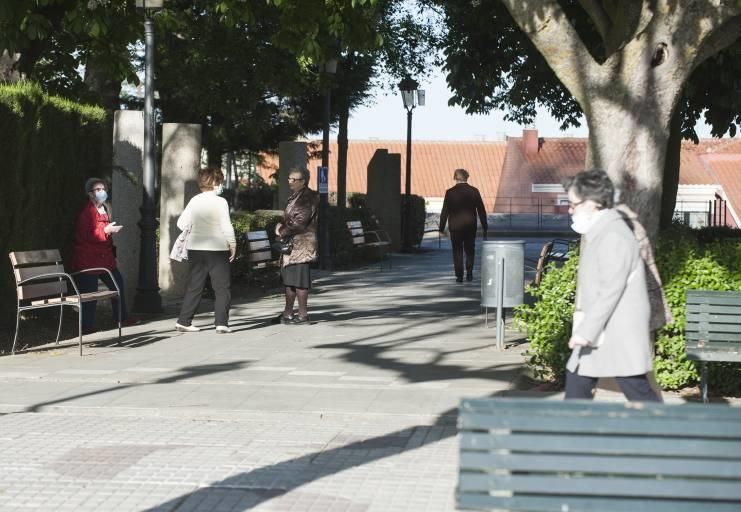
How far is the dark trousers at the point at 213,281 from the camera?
46.4ft

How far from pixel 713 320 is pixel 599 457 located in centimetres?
535

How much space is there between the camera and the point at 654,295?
7.14 metres

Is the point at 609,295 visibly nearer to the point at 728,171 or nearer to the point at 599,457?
the point at 599,457

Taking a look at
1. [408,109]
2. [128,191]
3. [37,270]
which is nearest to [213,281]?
[37,270]

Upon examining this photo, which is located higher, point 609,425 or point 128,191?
point 128,191

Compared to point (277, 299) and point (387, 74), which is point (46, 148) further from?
point (387, 74)

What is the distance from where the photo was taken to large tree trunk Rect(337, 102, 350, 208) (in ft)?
103

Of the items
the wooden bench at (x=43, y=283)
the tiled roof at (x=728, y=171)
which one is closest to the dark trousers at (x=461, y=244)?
the wooden bench at (x=43, y=283)

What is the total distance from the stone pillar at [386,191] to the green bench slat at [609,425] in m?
27.3

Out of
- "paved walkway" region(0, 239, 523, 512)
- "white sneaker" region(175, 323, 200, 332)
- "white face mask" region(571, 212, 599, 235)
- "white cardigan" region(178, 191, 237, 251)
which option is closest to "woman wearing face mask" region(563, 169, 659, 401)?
"white face mask" region(571, 212, 599, 235)

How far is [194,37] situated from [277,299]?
13765 millimetres

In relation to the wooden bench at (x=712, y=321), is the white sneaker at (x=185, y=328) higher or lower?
lower

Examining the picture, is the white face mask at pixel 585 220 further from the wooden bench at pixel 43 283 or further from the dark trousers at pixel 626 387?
the wooden bench at pixel 43 283

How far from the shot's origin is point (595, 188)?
642 cm
